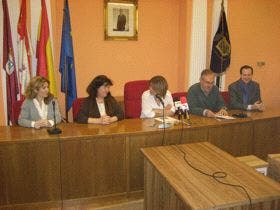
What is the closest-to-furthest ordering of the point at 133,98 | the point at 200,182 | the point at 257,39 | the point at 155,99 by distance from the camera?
the point at 200,182 → the point at 155,99 → the point at 133,98 → the point at 257,39

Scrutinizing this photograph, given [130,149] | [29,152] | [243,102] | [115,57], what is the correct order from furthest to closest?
1. [115,57]
2. [243,102]
3. [130,149]
4. [29,152]

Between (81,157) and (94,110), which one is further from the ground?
(94,110)

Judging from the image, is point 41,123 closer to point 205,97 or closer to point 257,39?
point 205,97

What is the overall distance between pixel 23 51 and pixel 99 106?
1.40m

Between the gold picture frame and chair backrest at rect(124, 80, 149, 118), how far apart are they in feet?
4.30

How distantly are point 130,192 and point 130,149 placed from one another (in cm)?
43

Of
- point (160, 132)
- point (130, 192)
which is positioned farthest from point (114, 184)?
point (160, 132)

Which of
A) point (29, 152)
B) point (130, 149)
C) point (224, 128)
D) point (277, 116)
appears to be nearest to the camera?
point (29, 152)

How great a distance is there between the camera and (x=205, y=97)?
388cm

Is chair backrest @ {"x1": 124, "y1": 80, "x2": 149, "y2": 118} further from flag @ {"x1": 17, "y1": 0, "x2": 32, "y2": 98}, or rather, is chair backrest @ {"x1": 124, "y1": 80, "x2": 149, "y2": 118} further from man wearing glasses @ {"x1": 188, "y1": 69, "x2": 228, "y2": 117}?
flag @ {"x1": 17, "y1": 0, "x2": 32, "y2": 98}

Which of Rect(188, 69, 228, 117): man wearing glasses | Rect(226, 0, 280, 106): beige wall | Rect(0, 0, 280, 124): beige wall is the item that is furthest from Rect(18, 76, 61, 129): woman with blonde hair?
Rect(226, 0, 280, 106): beige wall

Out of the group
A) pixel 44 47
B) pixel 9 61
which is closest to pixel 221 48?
Answer: pixel 44 47

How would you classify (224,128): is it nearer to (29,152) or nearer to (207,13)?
(29,152)

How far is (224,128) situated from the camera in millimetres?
3346
